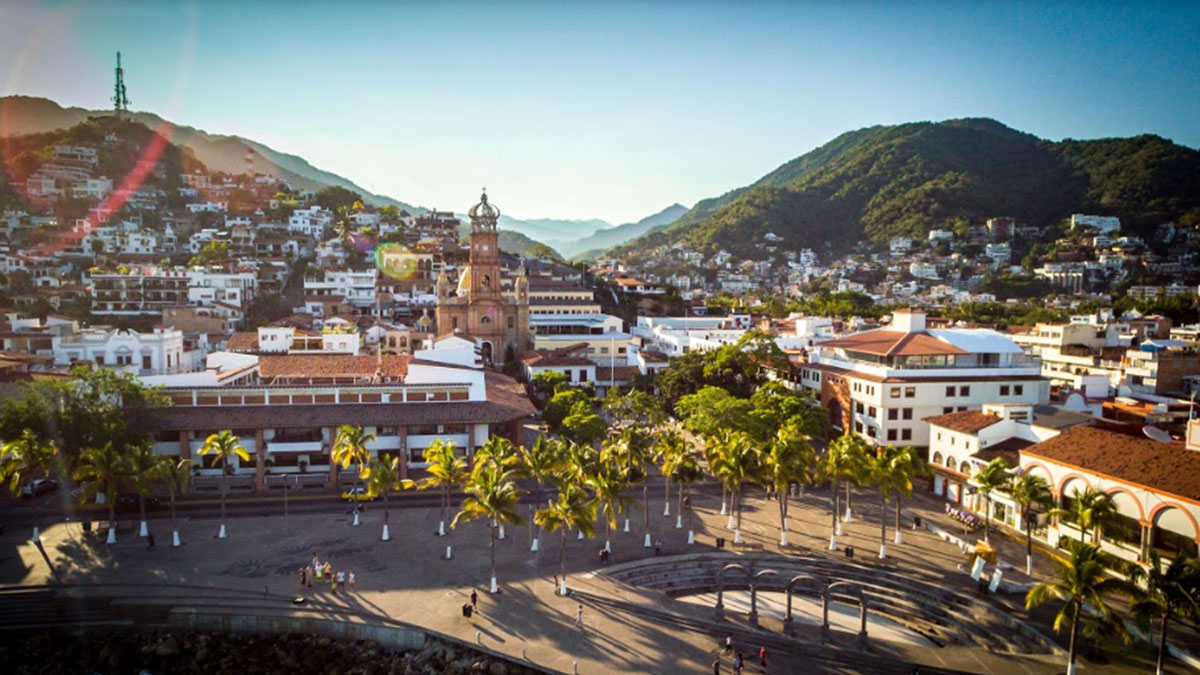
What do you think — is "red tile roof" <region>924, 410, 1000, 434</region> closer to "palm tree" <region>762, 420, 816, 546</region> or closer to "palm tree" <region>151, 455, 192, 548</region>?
"palm tree" <region>762, 420, 816, 546</region>

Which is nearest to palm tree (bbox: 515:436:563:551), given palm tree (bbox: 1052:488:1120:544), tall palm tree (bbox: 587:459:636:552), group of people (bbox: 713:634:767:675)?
tall palm tree (bbox: 587:459:636:552)

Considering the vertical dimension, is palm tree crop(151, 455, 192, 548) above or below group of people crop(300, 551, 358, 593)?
above

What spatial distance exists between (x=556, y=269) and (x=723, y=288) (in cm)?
7771

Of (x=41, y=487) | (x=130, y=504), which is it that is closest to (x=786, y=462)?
(x=130, y=504)

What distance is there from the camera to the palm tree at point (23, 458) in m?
29.8

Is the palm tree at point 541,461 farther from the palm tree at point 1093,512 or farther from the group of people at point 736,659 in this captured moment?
the palm tree at point 1093,512

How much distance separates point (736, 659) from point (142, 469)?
29.0m

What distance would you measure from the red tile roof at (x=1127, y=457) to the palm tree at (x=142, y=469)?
141ft

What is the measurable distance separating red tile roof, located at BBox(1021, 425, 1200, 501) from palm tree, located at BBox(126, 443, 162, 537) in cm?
4312

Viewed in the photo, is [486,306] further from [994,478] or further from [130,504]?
[994,478]

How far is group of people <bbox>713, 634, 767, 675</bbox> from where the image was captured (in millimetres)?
21547

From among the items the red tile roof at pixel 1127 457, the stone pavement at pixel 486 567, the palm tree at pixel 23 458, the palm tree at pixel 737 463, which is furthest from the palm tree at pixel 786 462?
the palm tree at pixel 23 458

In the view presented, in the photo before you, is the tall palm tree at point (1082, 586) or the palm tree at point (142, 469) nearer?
the tall palm tree at point (1082, 586)

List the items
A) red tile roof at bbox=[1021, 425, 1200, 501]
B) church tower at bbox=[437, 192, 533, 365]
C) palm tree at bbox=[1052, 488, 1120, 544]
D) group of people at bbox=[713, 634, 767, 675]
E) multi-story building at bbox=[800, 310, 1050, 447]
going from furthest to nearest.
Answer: church tower at bbox=[437, 192, 533, 365]
multi-story building at bbox=[800, 310, 1050, 447]
red tile roof at bbox=[1021, 425, 1200, 501]
palm tree at bbox=[1052, 488, 1120, 544]
group of people at bbox=[713, 634, 767, 675]
